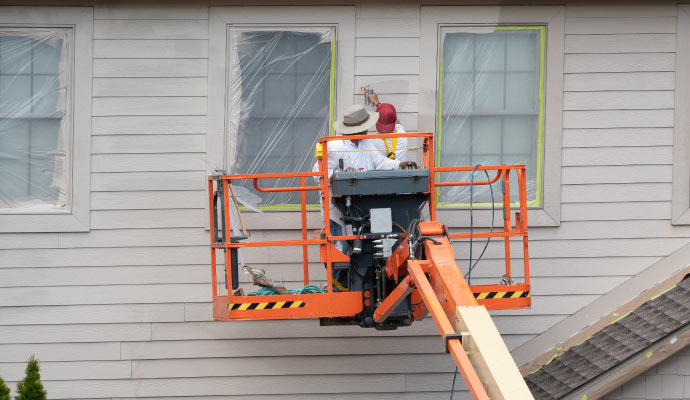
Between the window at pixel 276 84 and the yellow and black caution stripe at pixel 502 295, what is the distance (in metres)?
2.17

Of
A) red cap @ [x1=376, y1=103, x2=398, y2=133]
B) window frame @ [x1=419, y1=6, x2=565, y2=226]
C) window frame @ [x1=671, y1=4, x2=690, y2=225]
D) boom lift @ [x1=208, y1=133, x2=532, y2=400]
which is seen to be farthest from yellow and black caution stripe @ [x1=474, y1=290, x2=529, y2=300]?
window frame @ [x1=671, y1=4, x2=690, y2=225]

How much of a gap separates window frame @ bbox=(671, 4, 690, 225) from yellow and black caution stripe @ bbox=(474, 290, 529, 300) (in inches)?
90.8

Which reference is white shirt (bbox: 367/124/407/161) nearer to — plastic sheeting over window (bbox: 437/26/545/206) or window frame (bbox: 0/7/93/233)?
plastic sheeting over window (bbox: 437/26/545/206)

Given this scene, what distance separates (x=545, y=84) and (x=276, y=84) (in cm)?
239

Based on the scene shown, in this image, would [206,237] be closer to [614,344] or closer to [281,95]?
[281,95]

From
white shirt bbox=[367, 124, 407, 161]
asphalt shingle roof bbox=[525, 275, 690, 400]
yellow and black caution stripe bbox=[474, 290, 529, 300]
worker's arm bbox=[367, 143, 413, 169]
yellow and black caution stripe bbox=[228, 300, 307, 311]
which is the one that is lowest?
asphalt shingle roof bbox=[525, 275, 690, 400]

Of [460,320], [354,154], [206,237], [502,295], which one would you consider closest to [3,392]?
[206,237]

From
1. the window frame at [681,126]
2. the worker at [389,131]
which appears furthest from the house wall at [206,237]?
the worker at [389,131]

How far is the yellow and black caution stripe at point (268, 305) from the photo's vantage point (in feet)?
21.1

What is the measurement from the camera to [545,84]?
8164 mm

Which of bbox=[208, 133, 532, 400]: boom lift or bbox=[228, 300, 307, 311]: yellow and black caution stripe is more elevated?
bbox=[208, 133, 532, 400]: boom lift

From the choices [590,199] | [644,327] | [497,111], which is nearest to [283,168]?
[497,111]

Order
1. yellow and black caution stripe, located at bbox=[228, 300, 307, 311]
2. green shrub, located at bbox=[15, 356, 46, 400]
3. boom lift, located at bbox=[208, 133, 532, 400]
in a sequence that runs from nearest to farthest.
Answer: boom lift, located at bbox=[208, 133, 532, 400], yellow and black caution stripe, located at bbox=[228, 300, 307, 311], green shrub, located at bbox=[15, 356, 46, 400]

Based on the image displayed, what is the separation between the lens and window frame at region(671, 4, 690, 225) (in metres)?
8.13
